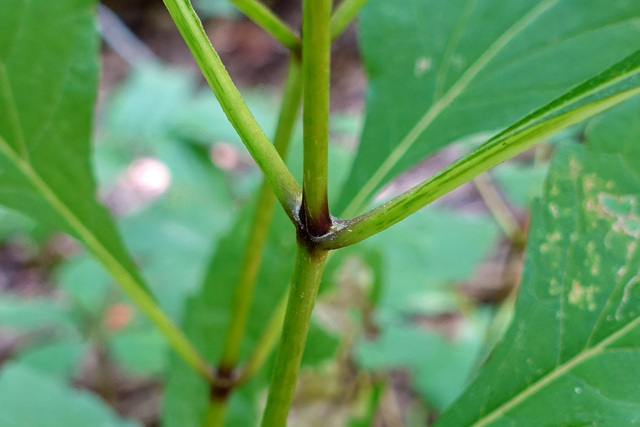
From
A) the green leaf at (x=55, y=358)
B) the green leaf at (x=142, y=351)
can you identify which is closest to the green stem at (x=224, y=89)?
the green leaf at (x=142, y=351)

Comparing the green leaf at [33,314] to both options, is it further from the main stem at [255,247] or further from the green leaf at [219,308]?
the main stem at [255,247]

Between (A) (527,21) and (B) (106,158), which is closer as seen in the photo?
(A) (527,21)

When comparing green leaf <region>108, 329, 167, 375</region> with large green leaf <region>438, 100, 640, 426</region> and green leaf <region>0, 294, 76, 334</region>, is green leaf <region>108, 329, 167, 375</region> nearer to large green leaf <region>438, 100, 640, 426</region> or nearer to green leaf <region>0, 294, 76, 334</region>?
green leaf <region>0, 294, 76, 334</region>

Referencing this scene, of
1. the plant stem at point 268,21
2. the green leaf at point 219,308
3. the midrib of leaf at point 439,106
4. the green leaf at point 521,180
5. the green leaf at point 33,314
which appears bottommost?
the green leaf at point 521,180

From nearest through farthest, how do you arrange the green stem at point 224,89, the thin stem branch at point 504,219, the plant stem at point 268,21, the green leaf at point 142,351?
the green stem at point 224,89 → the plant stem at point 268,21 → the thin stem branch at point 504,219 → the green leaf at point 142,351

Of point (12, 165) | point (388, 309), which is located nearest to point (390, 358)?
point (388, 309)

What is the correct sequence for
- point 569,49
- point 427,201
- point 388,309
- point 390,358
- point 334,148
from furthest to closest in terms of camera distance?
point 388,309 → point 390,358 → point 334,148 → point 569,49 → point 427,201

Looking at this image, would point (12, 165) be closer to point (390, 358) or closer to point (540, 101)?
point (540, 101)

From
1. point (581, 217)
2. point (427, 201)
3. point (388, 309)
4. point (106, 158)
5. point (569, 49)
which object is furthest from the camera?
point (106, 158)

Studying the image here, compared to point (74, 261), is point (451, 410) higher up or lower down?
higher up
